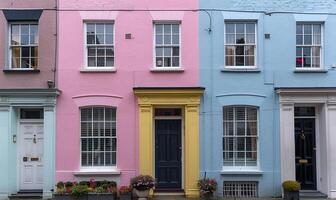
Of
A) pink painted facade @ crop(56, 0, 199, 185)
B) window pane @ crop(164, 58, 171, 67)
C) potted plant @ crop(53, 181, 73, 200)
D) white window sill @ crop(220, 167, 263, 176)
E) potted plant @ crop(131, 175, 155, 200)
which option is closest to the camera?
potted plant @ crop(53, 181, 73, 200)

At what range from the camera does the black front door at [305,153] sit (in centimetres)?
1717

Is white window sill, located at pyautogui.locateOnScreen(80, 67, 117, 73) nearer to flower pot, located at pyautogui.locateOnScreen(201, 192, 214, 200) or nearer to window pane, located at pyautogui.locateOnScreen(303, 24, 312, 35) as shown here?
flower pot, located at pyautogui.locateOnScreen(201, 192, 214, 200)

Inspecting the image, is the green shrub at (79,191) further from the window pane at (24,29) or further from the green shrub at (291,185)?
the green shrub at (291,185)

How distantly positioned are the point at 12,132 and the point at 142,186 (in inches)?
195

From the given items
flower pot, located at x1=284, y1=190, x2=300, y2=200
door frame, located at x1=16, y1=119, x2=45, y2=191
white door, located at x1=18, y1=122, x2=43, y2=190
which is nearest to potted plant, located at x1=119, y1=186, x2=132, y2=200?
white door, located at x1=18, y1=122, x2=43, y2=190

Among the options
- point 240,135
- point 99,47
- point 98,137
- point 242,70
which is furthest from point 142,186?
point 242,70

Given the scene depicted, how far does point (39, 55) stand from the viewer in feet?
55.1

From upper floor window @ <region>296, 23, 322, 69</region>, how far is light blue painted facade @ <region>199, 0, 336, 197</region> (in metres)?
0.23

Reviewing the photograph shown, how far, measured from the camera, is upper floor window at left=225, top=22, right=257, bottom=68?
672 inches

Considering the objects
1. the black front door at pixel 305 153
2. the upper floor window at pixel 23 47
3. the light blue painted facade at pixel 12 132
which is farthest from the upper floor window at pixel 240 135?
the upper floor window at pixel 23 47

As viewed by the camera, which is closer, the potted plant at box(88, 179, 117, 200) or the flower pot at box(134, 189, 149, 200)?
the potted plant at box(88, 179, 117, 200)

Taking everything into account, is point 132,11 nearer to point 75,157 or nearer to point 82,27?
point 82,27

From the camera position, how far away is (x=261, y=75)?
1683cm

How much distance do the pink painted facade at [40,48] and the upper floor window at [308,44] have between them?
8612 mm
